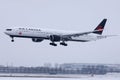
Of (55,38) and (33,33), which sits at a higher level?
(33,33)

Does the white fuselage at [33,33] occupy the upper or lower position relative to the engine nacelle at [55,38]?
upper

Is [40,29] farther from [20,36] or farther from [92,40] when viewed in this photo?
[92,40]

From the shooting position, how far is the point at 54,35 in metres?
154

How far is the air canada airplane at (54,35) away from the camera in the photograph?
152000 mm

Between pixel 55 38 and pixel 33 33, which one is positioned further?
pixel 55 38

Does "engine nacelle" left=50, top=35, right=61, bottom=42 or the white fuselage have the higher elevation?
the white fuselage

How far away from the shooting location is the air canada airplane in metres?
152

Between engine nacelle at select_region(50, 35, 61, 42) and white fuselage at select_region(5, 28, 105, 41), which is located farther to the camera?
engine nacelle at select_region(50, 35, 61, 42)

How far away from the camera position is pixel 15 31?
151875mm

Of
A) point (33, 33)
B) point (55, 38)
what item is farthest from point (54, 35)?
point (33, 33)

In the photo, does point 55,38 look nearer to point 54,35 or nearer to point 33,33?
point 54,35

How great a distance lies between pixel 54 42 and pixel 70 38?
23.5 ft

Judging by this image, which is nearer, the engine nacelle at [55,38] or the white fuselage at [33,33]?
the white fuselage at [33,33]

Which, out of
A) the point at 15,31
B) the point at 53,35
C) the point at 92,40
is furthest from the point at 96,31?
the point at 15,31
